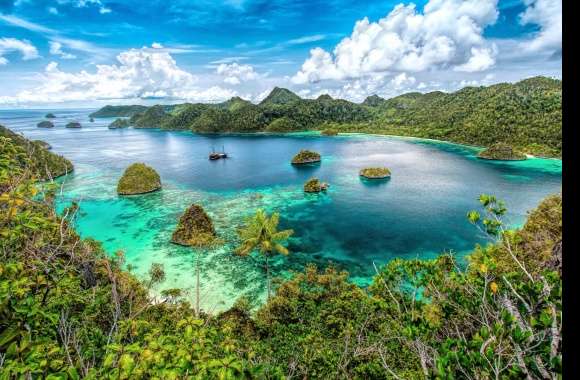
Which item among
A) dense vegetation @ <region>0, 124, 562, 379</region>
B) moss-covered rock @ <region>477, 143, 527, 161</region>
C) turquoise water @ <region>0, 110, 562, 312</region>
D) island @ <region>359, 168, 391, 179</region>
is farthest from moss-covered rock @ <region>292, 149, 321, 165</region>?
dense vegetation @ <region>0, 124, 562, 379</region>

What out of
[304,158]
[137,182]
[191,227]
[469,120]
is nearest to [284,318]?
[191,227]

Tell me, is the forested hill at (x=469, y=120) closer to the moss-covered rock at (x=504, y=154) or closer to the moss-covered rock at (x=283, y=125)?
the moss-covered rock at (x=283, y=125)

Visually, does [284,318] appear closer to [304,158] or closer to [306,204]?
[306,204]

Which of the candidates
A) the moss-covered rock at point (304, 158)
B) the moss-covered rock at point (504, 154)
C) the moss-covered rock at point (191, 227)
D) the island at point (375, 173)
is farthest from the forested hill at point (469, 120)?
the moss-covered rock at point (304, 158)

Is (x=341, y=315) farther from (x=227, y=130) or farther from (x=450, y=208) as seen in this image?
(x=227, y=130)

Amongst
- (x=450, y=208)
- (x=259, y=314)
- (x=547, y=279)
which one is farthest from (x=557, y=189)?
(x=547, y=279)
